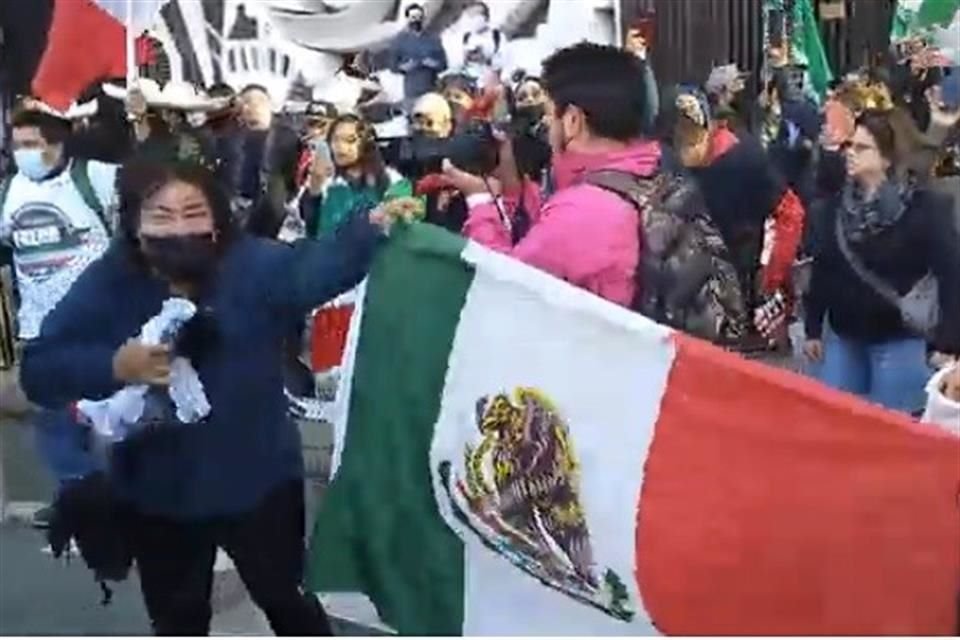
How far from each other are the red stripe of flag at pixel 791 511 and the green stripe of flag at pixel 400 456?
69 cm

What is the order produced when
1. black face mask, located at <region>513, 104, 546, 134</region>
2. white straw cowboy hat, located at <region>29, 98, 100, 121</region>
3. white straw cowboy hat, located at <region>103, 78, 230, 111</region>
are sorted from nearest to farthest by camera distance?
white straw cowboy hat, located at <region>29, 98, 100, 121</region>, black face mask, located at <region>513, 104, 546, 134</region>, white straw cowboy hat, located at <region>103, 78, 230, 111</region>

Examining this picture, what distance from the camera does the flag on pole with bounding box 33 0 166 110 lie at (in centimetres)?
932

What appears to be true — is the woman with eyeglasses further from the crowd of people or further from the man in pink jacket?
the man in pink jacket

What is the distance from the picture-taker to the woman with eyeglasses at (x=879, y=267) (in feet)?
20.9

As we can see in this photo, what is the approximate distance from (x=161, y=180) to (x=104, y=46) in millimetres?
4963

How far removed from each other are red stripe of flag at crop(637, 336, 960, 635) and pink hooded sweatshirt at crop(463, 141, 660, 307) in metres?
0.52

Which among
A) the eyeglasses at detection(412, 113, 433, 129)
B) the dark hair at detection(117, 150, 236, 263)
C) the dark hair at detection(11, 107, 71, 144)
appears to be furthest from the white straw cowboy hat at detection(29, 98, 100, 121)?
the dark hair at detection(117, 150, 236, 263)

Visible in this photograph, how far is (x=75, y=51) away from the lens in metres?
9.39

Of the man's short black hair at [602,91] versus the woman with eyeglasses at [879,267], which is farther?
the woman with eyeglasses at [879,267]

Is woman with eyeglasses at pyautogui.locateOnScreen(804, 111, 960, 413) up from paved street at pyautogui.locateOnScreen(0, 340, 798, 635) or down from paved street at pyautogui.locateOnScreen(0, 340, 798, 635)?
up

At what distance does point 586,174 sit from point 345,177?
446cm

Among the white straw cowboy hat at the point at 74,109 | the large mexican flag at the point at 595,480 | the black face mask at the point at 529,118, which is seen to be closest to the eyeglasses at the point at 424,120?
the black face mask at the point at 529,118

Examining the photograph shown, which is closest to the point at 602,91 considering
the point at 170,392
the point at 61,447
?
the point at 170,392

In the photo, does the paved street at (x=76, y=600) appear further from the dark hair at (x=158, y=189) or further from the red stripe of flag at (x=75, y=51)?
the red stripe of flag at (x=75, y=51)
